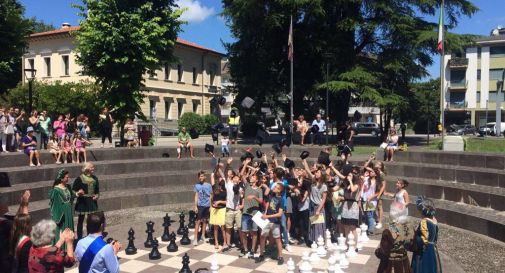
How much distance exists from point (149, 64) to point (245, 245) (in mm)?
15960

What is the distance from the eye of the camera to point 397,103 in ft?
90.3

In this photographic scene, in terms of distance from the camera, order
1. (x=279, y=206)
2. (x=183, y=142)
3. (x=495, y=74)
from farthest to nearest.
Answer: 1. (x=495, y=74)
2. (x=183, y=142)
3. (x=279, y=206)

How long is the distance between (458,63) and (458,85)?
145 inches

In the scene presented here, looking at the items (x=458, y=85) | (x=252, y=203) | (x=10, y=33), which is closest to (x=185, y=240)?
(x=252, y=203)

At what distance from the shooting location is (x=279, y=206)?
373 inches

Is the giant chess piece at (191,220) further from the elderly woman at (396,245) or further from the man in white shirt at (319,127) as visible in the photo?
the man in white shirt at (319,127)

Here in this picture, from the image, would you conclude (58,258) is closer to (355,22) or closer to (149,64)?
(149,64)

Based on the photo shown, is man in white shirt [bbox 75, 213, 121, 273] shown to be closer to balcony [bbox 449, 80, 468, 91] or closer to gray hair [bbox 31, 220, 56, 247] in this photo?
gray hair [bbox 31, 220, 56, 247]

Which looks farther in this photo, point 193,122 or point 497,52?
point 497,52

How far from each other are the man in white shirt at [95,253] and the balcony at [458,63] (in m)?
73.8

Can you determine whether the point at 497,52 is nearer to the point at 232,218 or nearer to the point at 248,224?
the point at 232,218

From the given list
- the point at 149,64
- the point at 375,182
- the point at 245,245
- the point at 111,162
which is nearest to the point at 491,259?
the point at 375,182

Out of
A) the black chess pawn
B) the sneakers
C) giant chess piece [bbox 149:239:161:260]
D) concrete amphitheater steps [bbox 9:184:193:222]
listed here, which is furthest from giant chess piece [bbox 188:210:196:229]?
concrete amphitheater steps [bbox 9:184:193:222]

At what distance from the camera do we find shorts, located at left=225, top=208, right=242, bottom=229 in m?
10.3
